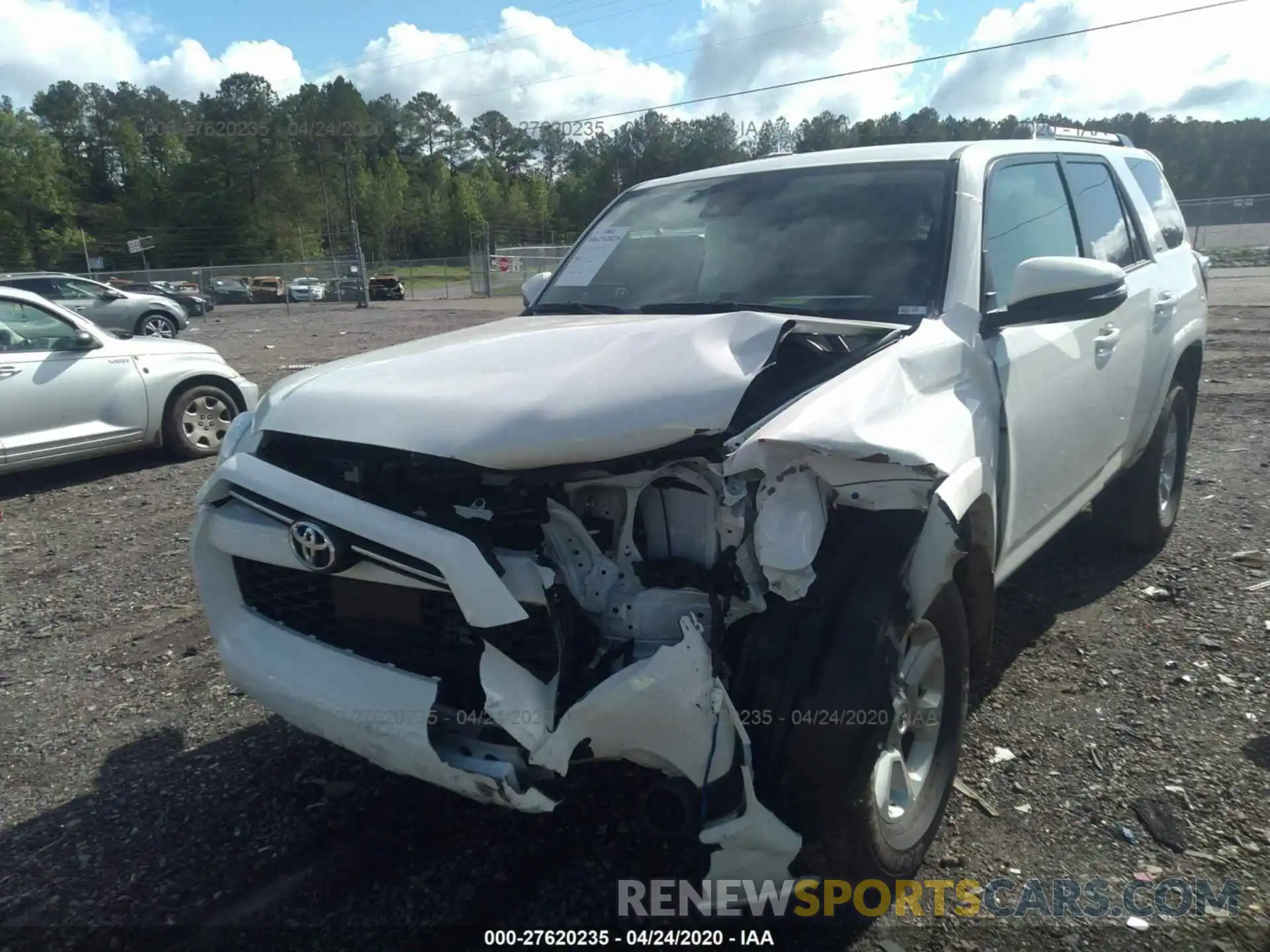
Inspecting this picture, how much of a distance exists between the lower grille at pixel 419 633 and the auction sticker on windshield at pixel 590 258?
184 cm

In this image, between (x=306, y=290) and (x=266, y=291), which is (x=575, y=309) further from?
(x=266, y=291)

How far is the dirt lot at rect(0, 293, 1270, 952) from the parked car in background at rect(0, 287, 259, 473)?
7.85 ft

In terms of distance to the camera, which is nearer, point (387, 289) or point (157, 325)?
point (157, 325)

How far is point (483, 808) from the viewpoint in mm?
3025

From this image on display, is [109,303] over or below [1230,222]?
over

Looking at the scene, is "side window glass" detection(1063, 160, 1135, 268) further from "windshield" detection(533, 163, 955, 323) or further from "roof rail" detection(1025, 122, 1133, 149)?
"windshield" detection(533, 163, 955, 323)

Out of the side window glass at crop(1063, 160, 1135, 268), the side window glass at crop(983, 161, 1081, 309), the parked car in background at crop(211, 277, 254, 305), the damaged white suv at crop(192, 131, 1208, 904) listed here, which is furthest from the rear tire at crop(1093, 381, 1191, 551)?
the parked car in background at crop(211, 277, 254, 305)

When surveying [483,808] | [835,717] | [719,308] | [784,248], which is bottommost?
[483,808]

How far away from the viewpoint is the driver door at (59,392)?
22.6ft

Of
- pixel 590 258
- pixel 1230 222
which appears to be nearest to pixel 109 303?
pixel 590 258

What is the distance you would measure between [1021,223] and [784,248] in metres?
0.92

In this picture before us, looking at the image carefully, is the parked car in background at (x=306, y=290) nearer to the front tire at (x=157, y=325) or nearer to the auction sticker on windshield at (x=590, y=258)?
the front tire at (x=157, y=325)

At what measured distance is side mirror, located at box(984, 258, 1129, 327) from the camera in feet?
9.21

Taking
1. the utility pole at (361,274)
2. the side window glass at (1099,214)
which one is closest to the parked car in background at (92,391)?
the side window glass at (1099,214)
